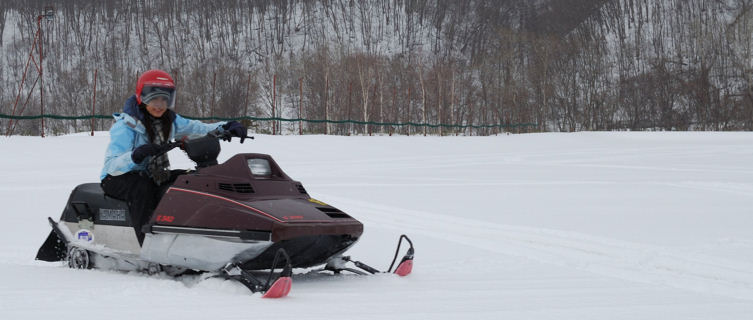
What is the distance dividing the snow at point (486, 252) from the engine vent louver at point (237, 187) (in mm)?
557

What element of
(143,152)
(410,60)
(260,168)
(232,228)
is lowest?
(232,228)

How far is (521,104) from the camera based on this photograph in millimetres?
53469

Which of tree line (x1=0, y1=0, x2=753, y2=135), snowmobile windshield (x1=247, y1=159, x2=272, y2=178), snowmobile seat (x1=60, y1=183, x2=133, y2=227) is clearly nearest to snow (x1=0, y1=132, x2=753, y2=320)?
snowmobile seat (x1=60, y1=183, x2=133, y2=227)

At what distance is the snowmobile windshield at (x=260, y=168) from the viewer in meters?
4.49

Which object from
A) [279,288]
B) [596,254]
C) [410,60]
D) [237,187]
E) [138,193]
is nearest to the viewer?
[279,288]

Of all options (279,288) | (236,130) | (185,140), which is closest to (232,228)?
(279,288)

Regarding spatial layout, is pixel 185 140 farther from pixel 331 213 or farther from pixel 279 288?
pixel 279 288

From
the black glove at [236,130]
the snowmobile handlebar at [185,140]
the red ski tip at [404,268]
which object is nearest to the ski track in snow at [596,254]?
the red ski tip at [404,268]

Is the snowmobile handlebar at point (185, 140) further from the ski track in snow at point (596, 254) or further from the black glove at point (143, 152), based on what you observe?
the ski track in snow at point (596, 254)

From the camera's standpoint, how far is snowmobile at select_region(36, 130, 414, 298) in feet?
13.4

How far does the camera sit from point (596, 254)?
5.92m

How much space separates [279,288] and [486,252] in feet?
8.69

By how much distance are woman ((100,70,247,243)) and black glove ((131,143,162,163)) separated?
1.6 inches

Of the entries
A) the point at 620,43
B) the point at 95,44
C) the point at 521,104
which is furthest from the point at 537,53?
the point at 95,44
